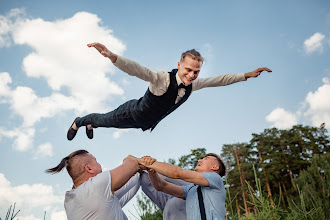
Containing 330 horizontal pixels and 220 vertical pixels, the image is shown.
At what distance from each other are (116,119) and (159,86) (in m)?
1.10

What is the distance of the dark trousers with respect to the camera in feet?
13.7

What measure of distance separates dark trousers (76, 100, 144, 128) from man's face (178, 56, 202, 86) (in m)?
0.88

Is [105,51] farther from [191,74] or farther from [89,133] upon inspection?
[89,133]

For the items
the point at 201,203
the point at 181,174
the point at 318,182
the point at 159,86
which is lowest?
the point at 201,203

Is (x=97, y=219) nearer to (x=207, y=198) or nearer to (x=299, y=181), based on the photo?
(x=207, y=198)

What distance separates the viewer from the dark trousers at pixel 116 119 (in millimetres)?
4176

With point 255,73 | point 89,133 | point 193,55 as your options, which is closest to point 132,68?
point 193,55

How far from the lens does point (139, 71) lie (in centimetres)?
325

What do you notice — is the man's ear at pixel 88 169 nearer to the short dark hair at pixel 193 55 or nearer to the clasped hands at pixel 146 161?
the clasped hands at pixel 146 161

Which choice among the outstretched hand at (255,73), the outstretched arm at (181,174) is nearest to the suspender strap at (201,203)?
the outstretched arm at (181,174)

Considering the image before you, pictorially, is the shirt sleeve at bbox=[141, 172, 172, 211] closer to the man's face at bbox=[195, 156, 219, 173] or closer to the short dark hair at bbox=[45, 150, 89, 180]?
the man's face at bbox=[195, 156, 219, 173]

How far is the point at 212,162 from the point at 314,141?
113 ft

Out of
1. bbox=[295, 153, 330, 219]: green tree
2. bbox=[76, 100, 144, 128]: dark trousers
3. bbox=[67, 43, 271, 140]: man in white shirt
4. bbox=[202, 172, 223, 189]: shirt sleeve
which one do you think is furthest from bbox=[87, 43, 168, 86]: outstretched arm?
bbox=[295, 153, 330, 219]: green tree

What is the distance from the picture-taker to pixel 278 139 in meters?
34.8
